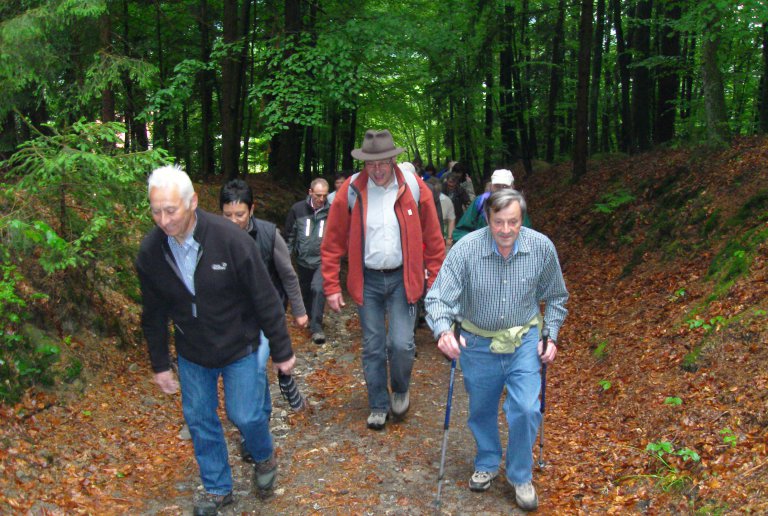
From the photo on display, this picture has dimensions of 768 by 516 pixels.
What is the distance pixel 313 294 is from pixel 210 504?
16.7ft

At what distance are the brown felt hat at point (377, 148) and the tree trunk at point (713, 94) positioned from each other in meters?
8.18

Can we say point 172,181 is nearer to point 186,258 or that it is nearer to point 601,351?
point 186,258

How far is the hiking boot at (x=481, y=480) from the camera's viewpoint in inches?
195

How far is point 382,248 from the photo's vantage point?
5.80 metres

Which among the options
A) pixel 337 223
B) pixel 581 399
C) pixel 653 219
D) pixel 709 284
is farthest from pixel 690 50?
pixel 337 223

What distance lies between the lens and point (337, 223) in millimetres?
6027

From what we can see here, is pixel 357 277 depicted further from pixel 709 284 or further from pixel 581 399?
pixel 709 284

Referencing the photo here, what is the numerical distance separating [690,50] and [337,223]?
2082 cm

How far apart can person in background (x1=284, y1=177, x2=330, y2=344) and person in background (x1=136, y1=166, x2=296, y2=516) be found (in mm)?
4870

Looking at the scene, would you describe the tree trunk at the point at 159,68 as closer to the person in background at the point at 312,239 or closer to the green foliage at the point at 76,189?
the person in background at the point at 312,239

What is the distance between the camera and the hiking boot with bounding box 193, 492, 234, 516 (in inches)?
179

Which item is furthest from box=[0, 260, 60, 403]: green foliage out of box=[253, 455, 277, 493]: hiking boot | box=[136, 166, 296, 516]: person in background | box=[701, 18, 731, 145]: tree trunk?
box=[701, 18, 731, 145]: tree trunk

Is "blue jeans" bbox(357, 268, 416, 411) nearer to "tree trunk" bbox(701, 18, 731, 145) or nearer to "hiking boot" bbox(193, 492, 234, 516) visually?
"hiking boot" bbox(193, 492, 234, 516)

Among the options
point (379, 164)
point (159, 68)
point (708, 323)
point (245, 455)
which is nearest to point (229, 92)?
point (159, 68)
